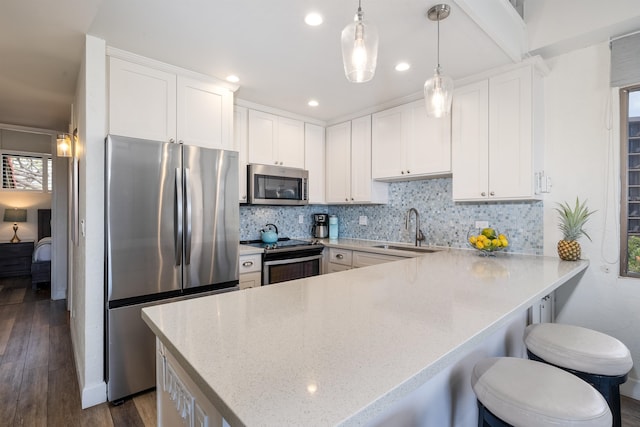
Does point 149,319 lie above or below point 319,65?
below

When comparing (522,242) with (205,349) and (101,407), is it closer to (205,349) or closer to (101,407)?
(205,349)

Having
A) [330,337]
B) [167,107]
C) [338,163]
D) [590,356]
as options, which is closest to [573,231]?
[590,356]

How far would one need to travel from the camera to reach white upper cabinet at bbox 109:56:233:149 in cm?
221

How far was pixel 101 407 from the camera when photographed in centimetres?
204

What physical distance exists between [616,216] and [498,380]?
1894 mm

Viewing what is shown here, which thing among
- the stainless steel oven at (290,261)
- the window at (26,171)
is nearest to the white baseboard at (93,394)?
the stainless steel oven at (290,261)

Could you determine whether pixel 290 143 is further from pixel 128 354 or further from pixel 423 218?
pixel 128 354

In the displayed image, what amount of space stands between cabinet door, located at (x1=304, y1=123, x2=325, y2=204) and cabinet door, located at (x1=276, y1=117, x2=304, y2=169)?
0.08 metres

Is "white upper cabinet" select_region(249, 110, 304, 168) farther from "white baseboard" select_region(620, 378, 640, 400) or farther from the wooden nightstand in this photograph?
the wooden nightstand

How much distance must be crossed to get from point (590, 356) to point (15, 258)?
8.07 meters

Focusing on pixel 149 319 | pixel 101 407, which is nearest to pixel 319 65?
pixel 149 319

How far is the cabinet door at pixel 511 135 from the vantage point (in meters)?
2.34

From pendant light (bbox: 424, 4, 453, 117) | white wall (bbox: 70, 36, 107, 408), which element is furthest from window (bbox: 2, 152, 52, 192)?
pendant light (bbox: 424, 4, 453, 117)

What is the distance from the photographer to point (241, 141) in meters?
3.25
